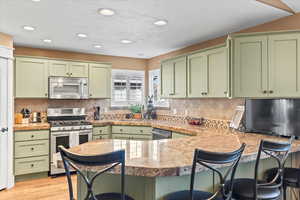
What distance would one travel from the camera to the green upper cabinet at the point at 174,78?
4121 mm

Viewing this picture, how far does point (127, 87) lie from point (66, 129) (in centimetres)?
204

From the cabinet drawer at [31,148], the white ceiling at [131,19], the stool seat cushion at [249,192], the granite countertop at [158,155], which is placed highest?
the white ceiling at [131,19]

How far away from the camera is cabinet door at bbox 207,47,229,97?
A: 10.7ft

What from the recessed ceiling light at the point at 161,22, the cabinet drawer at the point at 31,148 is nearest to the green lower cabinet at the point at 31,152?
the cabinet drawer at the point at 31,148

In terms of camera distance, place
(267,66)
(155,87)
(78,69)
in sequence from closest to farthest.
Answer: (267,66)
(78,69)
(155,87)

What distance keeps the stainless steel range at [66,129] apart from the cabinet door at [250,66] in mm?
2946

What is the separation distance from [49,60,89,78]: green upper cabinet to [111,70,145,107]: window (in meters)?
0.91

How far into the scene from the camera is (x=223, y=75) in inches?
130

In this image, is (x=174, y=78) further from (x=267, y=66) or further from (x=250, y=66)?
(x=267, y=66)

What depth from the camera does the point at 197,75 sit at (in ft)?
12.4

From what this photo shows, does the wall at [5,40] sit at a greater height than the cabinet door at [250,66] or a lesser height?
greater

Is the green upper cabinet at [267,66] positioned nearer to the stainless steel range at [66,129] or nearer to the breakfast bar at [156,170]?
the breakfast bar at [156,170]

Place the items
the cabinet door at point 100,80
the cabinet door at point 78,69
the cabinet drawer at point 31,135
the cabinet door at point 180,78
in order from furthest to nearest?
1. the cabinet door at point 100,80
2. the cabinet door at point 78,69
3. the cabinet door at point 180,78
4. the cabinet drawer at point 31,135

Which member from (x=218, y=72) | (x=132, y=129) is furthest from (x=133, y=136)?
(x=218, y=72)
